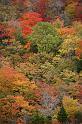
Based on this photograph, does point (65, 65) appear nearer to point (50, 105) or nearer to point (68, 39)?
point (68, 39)

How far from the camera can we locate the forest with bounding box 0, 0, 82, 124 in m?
45.4

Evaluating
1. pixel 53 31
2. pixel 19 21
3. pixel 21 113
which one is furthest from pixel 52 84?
pixel 19 21

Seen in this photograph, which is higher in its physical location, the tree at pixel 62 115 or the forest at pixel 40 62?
the forest at pixel 40 62

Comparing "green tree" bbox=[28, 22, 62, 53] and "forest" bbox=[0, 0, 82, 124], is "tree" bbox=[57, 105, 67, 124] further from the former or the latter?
"green tree" bbox=[28, 22, 62, 53]

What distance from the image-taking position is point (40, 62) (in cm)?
5659

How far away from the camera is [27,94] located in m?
47.2

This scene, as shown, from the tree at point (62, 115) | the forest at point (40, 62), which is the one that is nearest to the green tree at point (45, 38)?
the forest at point (40, 62)

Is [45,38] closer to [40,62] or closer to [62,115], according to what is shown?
[40,62]

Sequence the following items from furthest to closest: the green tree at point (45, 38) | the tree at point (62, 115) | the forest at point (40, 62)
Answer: the green tree at point (45, 38) < the forest at point (40, 62) < the tree at point (62, 115)

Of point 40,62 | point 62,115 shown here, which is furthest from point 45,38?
point 62,115

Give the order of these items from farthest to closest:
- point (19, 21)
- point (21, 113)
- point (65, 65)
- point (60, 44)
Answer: point (19, 21) → point (60, 44) → point (65, 65) → point (21, 113)

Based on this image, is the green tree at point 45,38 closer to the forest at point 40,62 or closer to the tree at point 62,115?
the forest at point 40,62

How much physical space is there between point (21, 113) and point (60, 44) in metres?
16.7

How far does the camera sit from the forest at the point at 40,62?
45.4 metres
